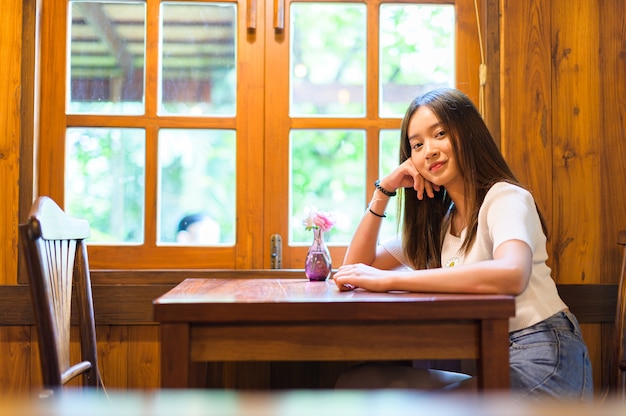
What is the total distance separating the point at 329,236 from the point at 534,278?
0.82 meters

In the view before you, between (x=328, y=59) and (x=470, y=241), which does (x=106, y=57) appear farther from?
(x=470, y=241)

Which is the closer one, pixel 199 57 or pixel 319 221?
pixel 319 221

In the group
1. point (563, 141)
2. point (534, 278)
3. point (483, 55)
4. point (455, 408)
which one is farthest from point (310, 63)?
point (455, 408)

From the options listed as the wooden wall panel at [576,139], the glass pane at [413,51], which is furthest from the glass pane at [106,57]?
the wooden wall panel at [576,139]

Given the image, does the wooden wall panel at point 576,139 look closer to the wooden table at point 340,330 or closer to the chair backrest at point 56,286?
the wooden table at point 340,330

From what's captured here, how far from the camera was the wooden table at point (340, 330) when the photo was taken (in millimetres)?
1268

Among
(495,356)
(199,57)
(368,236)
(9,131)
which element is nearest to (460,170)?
(368,236)

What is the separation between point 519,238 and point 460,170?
39 cm

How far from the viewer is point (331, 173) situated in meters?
2.32

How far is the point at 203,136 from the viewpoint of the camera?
7.55 ft

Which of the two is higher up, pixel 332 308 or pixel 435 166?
pixel 435 166

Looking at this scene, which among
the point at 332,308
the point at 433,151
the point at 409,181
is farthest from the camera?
the point at 409,181

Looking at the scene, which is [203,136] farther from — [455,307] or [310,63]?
[455,307]

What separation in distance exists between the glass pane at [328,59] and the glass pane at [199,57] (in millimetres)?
216
